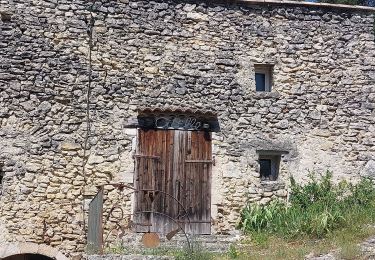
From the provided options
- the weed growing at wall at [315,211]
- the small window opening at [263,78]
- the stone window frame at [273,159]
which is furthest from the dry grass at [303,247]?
the small window opening at [263,78]

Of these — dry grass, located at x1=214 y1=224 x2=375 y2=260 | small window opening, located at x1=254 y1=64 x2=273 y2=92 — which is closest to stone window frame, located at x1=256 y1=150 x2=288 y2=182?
small window opening, located at x1=254 y1=64 x2=273 y2=92

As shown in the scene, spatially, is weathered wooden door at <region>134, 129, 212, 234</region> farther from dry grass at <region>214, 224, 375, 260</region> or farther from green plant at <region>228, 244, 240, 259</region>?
green plant at <region>228, 244, 240, 259</region>

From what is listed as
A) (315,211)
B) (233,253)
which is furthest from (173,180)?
→ (315,211)

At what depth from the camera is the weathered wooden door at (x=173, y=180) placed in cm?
1097

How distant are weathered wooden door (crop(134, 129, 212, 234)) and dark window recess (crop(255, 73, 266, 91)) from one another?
61.3 inches

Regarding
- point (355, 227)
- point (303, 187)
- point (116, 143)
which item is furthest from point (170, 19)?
point (355, 227)

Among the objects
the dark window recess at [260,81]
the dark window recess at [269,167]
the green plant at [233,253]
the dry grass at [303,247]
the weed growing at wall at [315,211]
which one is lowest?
the green plant at [233,253]

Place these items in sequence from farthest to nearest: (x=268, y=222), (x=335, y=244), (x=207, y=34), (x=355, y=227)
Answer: (x=207, y=34) < (x=268, y=222) < (x=355, y=227) < (x=335, y=244)

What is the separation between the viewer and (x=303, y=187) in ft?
37.6

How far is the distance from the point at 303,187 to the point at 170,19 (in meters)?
4.14

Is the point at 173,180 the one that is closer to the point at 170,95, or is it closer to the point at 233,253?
the point at 170,95

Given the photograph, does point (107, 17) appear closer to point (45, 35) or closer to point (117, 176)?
point (45, 35)

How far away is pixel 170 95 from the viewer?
37.1 ft

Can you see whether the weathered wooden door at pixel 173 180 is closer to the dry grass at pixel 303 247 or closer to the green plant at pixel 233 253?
the dry grass at pixel 303 247
